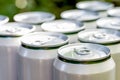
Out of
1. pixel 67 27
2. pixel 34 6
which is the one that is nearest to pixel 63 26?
pixel 67 27

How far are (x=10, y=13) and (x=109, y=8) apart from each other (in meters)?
1.19

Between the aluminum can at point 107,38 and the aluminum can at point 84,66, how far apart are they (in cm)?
9

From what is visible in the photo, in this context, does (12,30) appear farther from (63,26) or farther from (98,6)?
(98,6)

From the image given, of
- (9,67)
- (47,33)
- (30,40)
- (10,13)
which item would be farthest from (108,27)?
(10,13)

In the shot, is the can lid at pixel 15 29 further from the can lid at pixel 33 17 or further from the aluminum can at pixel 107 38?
the aluminum can at pixel 107 38

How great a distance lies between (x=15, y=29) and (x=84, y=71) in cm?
56

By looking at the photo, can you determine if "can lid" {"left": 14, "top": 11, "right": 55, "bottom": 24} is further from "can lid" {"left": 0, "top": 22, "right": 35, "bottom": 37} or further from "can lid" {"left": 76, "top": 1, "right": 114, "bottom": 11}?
"can lid" {"left": 76, "top": 1, "right": 114, "bottom": 11}

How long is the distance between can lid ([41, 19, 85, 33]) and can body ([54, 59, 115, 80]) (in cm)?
36

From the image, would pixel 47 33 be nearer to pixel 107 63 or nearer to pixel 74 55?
pixel 74 55

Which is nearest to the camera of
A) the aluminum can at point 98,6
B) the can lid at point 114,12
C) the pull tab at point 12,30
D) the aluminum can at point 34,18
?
the pull tab at point 12,30

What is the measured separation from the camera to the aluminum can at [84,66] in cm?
119

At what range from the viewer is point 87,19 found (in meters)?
1.79

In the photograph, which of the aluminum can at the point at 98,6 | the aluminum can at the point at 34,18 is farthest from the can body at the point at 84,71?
the aluminum can at the point at 98,6

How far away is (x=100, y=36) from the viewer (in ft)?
4.80
